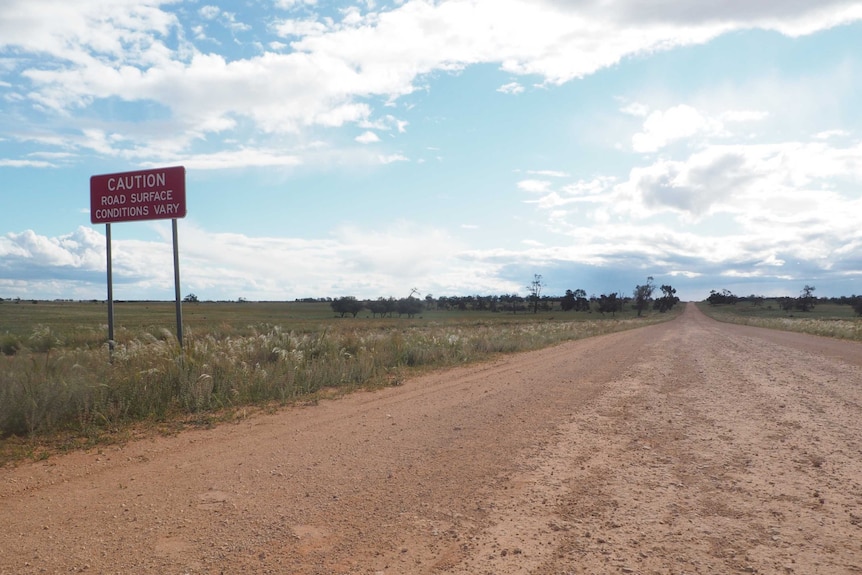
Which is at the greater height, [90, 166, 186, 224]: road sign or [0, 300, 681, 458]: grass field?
[90, 166, 186, 224]: road sign

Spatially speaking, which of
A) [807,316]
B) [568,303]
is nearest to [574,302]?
[568,303]

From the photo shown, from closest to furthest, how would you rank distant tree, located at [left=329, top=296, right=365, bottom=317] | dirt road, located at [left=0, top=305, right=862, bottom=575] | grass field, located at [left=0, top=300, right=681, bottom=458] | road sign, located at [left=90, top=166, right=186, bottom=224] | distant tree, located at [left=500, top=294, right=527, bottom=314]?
1. dirt road, located at [left=0, top=305, right=862, bottom=575]
2. grass field, located at [left=0, top=300, right=681, bottom=458]
3. road sign, located at [left=90, top=166, right=186, bottom=224]
4. distant tree, located at [left=329, top=296, right=365, bottom=317]
5. distant tree, located at [left=500, top=294, right=527, bottom=314]

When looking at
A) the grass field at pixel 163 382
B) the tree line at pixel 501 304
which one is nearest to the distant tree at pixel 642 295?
the tree line at pixel 501 304

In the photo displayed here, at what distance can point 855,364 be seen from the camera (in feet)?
55.7

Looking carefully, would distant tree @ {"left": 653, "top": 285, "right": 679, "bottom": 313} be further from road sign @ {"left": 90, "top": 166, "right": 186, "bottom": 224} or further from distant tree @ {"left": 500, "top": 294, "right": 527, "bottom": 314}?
road sign @ {"left": 90, "top": 166, "right": 186, "bottom": 224}

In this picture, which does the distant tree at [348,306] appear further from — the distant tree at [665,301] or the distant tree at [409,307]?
the distant tree at [665,301]

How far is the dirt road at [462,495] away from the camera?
4238mm

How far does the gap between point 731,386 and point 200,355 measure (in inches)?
400

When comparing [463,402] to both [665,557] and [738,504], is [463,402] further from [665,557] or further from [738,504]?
[665,557]

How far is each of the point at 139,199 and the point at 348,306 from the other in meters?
99.6

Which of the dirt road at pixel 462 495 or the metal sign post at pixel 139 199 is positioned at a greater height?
the metal sign post at pixel 139 199

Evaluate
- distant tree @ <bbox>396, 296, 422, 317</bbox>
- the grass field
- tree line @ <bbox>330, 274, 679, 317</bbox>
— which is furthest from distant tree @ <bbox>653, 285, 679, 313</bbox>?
the grass field

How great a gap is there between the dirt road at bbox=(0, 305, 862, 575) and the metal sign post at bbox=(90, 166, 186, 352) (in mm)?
5098

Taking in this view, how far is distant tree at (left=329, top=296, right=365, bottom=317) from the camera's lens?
111 meters
